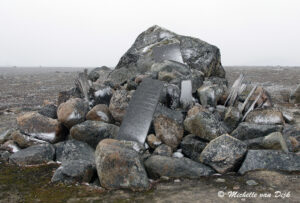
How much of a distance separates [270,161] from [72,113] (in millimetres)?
5468

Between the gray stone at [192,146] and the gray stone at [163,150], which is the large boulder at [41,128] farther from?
the gray stone at [192,146]

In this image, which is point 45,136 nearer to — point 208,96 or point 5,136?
point 5,136

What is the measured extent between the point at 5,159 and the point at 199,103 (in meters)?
5.96

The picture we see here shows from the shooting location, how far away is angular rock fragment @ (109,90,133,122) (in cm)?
834

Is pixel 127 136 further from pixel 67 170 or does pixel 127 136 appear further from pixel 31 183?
pixel 31 183

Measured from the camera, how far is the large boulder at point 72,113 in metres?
8.25

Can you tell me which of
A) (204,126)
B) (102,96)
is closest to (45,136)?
(102,96)

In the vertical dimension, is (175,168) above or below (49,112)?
below

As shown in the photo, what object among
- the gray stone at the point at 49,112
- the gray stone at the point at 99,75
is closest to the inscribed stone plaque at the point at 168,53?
the gray stone at the point at 99,75

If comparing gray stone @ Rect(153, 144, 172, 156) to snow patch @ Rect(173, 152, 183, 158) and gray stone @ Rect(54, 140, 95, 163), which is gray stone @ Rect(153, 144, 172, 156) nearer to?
snow patch @ Rect(173, 152, 183, 158)

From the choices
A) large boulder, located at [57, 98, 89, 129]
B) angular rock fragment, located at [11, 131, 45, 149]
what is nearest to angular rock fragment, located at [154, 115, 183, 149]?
large boulder, located at [57, 98, 89, 129]

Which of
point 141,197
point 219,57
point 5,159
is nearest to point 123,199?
point 141,197

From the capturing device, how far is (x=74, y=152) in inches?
285

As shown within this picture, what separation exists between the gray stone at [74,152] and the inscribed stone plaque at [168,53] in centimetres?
536
